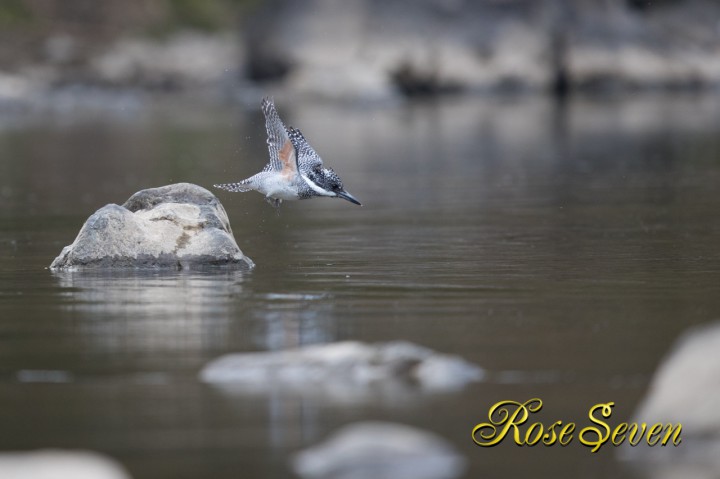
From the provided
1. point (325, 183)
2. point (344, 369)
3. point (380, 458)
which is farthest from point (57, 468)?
point (325, 183)

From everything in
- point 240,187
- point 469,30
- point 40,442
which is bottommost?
point 40,442

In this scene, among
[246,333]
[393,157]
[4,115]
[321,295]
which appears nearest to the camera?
[246,333]

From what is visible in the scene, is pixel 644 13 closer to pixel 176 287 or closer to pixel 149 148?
pixel 149 148

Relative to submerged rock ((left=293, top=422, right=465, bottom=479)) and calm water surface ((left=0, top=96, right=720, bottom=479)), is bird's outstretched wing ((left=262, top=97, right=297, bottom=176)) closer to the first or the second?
calm water surface ((left=0, top=96, right=720, bottom=479))

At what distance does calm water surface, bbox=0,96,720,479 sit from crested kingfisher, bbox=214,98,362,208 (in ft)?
2.17

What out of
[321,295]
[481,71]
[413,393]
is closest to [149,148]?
[321,295]

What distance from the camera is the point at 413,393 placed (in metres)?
7.07

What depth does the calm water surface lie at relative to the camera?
21.7ft

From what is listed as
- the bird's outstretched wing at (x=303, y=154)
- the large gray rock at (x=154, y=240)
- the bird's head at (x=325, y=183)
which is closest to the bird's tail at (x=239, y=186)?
the large gray rock at (x=154, y=240)

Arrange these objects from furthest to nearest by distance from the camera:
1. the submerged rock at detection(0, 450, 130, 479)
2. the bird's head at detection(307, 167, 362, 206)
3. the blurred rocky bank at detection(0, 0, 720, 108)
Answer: the blurred rocky bank at detection(0, 0, 720, 108) → the bird's head at detection(307, 167, 362, 206) → the submerged rock at detection(0, 450, 130, 479)

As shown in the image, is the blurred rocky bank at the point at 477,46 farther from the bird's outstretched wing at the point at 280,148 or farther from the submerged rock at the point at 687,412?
the submerged rock at the point at 687,412

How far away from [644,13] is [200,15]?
24.3 metres

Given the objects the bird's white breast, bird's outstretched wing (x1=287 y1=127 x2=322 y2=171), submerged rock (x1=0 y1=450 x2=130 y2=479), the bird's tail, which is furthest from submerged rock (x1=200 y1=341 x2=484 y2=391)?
the bird's tail

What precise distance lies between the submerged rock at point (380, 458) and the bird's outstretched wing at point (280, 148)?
5.59 m
